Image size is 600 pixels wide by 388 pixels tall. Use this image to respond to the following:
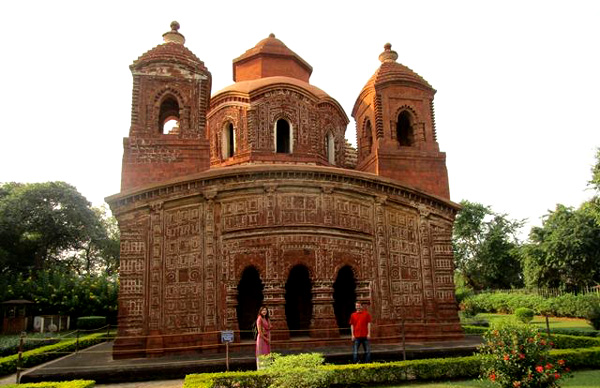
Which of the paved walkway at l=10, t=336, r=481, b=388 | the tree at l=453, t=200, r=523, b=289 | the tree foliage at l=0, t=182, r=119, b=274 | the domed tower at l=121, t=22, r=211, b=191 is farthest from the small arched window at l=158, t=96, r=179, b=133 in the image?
the tree at l=453, t=200, r=523, b=289

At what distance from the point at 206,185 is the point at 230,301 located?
320cm

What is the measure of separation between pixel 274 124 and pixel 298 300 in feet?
20.5

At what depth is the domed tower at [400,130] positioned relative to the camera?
16.3 m

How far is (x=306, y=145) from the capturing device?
55.2ft

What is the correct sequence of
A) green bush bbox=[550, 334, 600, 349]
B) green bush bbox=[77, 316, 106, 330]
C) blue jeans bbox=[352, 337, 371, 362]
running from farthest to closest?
green bush bbox=[77, 316, 106, 330]
green bush bbox=[550, 334, 600, 349]
blue jeans bbox=[352, 337, 371, 362]

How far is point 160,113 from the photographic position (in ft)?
53.0

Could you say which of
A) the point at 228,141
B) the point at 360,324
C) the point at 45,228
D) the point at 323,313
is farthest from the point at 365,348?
the point at 45,228

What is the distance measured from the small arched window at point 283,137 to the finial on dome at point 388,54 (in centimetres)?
470

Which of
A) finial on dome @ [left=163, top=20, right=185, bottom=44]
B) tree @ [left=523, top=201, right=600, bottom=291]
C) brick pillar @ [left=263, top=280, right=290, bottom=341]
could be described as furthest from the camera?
tree @ [left=523, top=201, right=600, bottom=291]

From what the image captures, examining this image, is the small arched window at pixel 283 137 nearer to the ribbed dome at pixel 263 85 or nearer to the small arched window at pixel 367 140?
the ribbed dome at pixel 263 85

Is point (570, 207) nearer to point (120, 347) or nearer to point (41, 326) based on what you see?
point (120, 347)

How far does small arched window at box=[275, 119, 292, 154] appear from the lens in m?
16.9

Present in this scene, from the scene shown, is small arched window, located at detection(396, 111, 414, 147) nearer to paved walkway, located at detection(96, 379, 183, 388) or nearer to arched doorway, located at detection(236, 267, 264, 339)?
arched doorway, located at detection(236, 267, 264, 339)

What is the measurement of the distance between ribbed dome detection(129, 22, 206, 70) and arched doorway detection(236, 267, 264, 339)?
719 cm
